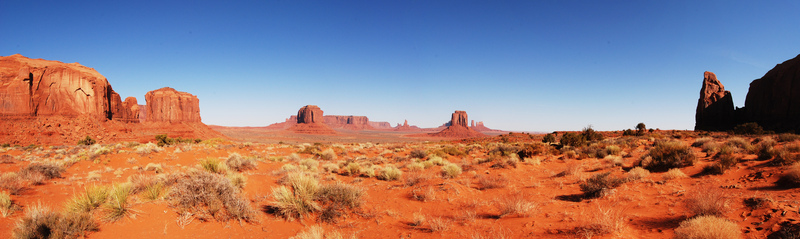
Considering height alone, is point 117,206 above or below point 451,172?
above

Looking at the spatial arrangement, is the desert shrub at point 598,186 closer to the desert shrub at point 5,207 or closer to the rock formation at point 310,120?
the desert shrub at point 5,207

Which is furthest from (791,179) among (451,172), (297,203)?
(297,203)

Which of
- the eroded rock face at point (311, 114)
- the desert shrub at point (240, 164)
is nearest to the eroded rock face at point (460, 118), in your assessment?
the eroded rock face at point (311, 114)

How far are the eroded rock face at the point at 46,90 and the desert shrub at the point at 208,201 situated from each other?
59580 millimetres

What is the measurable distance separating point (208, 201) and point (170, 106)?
85595 mm

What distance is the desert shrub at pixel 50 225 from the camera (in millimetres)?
3926

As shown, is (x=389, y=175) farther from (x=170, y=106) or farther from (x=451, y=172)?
(x=170, y=106)

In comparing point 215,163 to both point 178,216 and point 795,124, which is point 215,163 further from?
point 795,124

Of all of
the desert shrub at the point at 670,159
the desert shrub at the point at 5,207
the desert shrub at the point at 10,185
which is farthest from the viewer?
the desert shrub at the point at 670,159

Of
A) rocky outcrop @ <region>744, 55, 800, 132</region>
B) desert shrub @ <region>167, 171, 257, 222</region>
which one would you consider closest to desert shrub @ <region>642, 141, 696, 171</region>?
desert shrub @ <region>167, 171, 257, 222</region>

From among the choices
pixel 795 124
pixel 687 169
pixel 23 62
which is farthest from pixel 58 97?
pixel 795 124

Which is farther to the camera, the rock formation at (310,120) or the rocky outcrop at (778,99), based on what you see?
the rock formation at (310,120)

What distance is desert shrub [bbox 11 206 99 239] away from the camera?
3926mm

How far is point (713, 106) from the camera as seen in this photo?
47094 millimetres
